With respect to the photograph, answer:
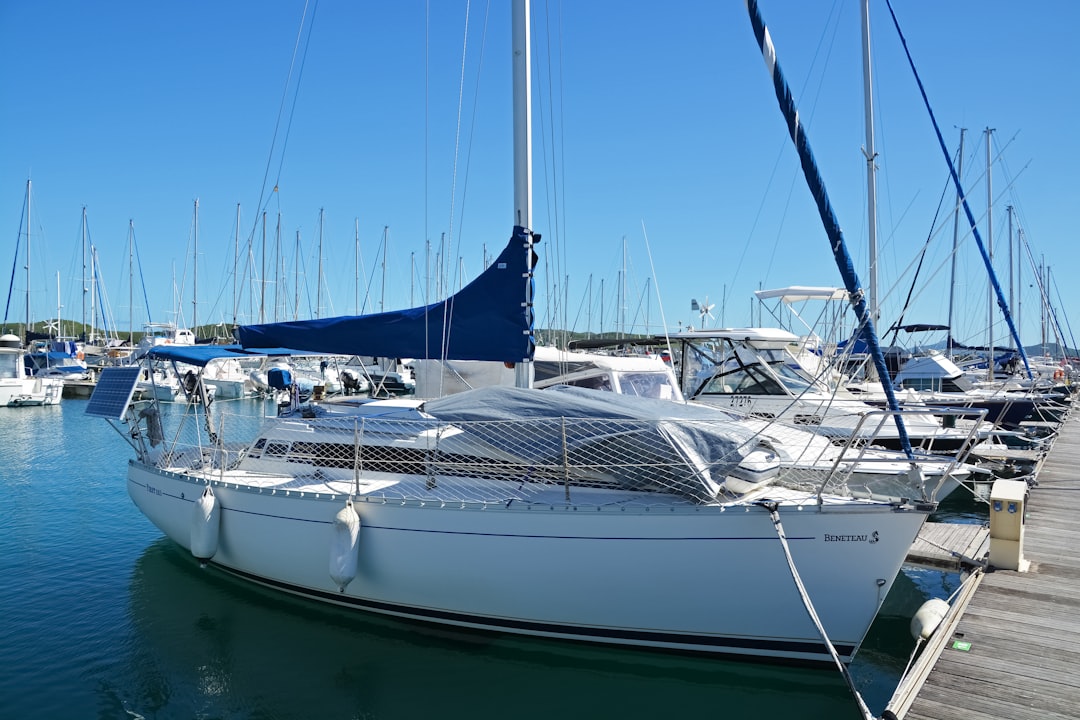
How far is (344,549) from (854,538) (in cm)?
422

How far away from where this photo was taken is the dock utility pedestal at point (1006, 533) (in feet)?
22.0

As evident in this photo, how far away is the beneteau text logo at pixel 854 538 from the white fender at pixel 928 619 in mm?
1018

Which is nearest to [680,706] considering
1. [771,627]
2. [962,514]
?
[771,627]

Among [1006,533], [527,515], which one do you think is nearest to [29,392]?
[527,515]

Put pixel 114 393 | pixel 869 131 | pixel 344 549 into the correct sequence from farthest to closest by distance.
A: 1. pixel 869 131
2. pixel 114 393
3. pixel 344 549

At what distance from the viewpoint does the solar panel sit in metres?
8.32

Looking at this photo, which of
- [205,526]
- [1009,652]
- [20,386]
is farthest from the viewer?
[20,386]

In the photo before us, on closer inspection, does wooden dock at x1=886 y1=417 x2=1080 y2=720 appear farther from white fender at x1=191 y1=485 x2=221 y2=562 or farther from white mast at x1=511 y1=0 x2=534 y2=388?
white fender at x1=191 y1=485 x2=221 y2=562

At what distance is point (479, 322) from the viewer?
296 inches

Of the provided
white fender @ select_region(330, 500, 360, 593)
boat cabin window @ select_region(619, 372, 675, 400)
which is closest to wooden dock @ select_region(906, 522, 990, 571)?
boat cabin window @ select_region(619, 372, 675, 400)

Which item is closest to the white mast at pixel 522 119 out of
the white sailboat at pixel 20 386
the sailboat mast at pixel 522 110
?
the sailboat mast at pixel 522 110

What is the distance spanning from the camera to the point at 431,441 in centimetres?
702

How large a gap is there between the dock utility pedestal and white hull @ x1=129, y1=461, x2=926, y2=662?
2183 mm

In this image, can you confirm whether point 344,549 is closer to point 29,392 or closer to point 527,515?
point 527,515
